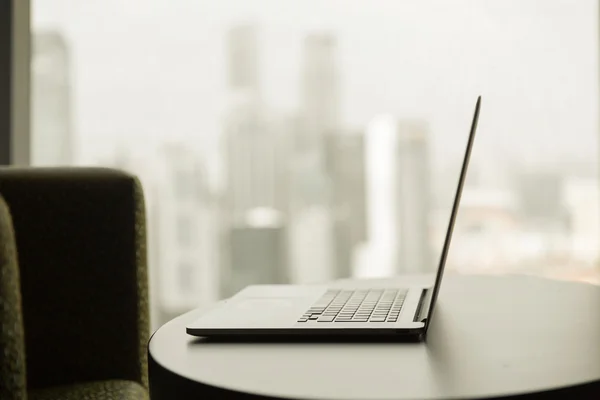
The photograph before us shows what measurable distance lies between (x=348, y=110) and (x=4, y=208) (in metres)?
1.41

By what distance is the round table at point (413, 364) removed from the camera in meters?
0.50

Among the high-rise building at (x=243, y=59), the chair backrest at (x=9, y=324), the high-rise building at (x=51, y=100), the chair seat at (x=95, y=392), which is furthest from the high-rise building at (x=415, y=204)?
the chair backrest at (x=9, y=324)

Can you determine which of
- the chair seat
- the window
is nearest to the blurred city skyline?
the window

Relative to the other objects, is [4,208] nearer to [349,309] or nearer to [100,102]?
[349,309]

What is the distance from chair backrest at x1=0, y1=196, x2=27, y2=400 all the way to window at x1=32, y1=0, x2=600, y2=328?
1.37 m

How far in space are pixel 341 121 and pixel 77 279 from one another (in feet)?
3.36

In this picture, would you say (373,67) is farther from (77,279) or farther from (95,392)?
(95,392)

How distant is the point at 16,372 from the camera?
0.54 meters

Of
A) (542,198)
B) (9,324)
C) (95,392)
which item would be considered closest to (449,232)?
(9,324)

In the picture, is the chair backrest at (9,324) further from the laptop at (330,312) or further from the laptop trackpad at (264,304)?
the laptop trackpad at (264,304)

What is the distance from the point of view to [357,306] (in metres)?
0.77

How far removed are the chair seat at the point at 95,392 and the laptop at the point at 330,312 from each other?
7.4 inches

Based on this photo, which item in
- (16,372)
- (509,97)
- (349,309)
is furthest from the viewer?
(509,97)

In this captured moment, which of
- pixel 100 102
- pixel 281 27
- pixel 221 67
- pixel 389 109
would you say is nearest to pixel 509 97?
pixel 389 109
